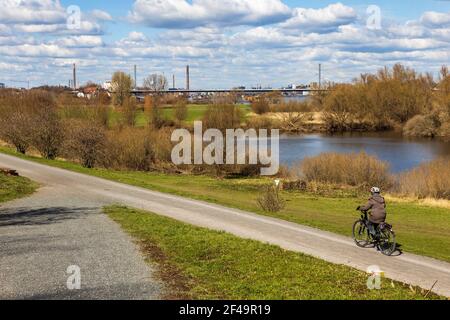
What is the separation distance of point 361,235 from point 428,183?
2269cm

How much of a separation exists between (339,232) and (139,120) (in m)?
65.8

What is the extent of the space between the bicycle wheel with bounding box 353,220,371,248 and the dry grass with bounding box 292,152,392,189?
80.8 ft

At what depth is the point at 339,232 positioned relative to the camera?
18969mm

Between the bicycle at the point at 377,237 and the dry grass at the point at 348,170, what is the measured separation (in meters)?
24.8

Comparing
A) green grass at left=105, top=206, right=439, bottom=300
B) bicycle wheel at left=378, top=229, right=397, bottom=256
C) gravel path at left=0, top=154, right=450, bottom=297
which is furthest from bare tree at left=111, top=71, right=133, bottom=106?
bicycle wheel at left=378, top=229, right=397, bottom=256

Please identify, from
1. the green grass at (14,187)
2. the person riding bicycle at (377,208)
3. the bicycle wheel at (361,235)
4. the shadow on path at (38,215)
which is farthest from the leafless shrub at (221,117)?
the person riding bicycle at (377,208)

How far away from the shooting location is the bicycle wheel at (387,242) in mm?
14961

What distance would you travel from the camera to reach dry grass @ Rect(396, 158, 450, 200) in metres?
36.2

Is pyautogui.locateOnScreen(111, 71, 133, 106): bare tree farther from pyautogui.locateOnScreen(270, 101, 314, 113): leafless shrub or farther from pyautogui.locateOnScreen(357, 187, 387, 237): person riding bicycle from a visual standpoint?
pyautogui.locateOnScreen(357, 187, 387, 237): person riding bicycle

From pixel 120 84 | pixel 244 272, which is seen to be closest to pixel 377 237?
pixel 244 272

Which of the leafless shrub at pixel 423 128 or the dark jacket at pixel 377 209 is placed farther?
the leafless shrub at pixel 423 128

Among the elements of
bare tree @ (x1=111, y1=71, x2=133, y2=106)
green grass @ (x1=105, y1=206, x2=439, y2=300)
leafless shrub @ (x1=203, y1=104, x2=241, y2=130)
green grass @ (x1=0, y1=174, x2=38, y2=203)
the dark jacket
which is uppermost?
bare tree @ (x1=111, y1=71, x2=133, y2=106)

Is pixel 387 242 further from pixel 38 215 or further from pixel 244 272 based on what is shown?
pixel 38 215

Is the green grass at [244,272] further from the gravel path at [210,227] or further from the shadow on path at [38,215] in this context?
the shadow on path at [38,215]
